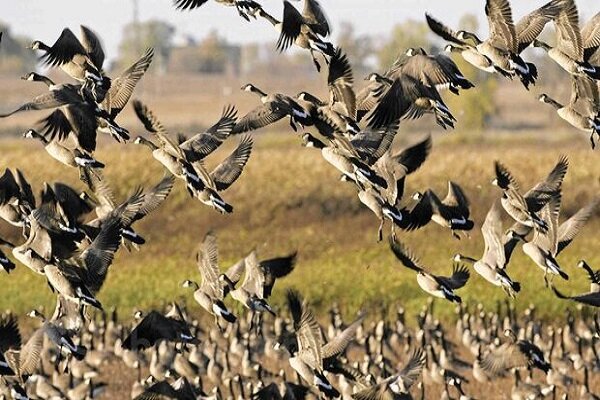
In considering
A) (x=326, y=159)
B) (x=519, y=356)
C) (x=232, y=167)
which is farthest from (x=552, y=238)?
(x=232, y=167)

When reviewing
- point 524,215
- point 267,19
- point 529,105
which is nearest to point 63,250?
point 267,19

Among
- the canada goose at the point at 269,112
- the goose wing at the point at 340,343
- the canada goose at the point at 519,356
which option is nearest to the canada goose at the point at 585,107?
the canada goose at the point at 269,112

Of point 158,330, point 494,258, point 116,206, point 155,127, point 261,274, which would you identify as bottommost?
point 158,330

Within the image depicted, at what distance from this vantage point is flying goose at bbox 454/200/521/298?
53.2 feet

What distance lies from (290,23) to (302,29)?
0.13 metres

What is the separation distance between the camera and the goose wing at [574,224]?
1728 centimetres

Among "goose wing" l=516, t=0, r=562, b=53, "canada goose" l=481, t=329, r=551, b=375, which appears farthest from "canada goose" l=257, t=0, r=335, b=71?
"canada goose" l=481, t=329, r=551, b=375

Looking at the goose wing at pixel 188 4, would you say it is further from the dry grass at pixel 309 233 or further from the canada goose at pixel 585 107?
the dry grass at pixel 309 233

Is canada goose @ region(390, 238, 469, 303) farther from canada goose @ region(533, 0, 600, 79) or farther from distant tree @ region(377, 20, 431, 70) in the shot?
distant tree @ region(377, 20, 431, 70)

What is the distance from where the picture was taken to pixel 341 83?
15367 millimetres

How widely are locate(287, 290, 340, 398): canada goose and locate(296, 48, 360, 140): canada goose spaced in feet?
5.28

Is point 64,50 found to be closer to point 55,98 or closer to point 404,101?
point 55,98

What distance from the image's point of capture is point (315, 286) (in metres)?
30.0

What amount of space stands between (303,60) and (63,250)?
569 ft
